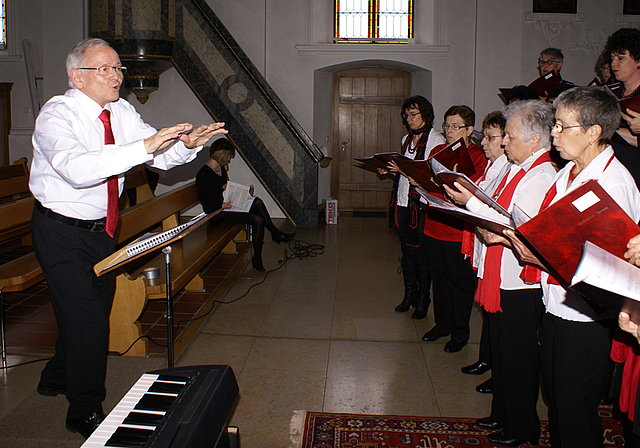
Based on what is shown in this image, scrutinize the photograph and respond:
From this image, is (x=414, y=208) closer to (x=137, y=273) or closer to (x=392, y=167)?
(x=392, y=167)

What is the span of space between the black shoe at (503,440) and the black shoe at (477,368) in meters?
0.78

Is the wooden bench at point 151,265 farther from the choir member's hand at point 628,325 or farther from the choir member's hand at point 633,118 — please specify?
the choir member's hand at point 633,118

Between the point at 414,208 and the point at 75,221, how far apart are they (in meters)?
2.47

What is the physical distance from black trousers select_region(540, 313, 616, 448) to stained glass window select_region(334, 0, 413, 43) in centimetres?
770

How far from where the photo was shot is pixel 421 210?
4102 millimetres

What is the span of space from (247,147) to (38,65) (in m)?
3.83

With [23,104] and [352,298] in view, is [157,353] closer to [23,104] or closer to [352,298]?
[352,298]

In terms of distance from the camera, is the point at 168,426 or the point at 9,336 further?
the point at 9,336

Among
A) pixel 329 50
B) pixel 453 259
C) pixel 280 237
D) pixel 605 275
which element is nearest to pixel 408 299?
pixel 453 259

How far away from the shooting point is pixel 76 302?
2.47 m

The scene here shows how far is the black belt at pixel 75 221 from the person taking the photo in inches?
96.2

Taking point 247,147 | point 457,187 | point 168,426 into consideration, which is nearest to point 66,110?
point 168,426

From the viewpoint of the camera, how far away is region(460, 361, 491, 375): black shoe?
345 cm

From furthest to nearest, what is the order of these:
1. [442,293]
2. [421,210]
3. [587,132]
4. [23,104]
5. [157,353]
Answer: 1. [23,104]
2. [421,210]
3. [442,293]
4. [157,353]
5. [587,132]
